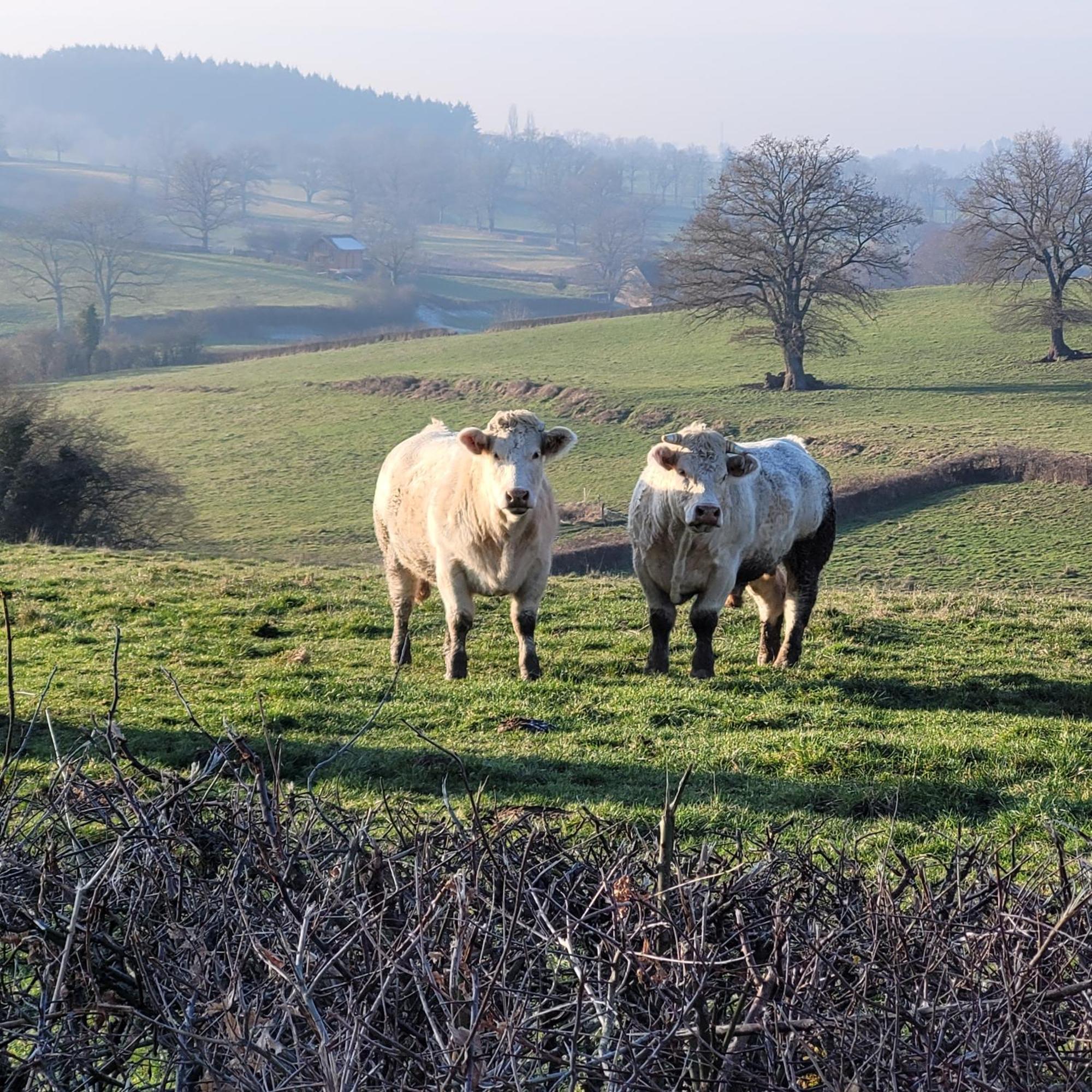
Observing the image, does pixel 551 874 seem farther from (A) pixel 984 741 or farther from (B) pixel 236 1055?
(A) pixel 984 741

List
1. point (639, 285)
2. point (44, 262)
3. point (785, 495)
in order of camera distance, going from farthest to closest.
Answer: point (639, 285) < point (44, 262) < point (785, 495)

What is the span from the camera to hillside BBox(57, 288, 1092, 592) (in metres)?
33.1

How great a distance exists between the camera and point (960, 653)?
41.1 feet

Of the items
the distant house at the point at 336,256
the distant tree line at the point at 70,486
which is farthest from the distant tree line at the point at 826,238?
the distant house at the point at 336,256

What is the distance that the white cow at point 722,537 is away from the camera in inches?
439

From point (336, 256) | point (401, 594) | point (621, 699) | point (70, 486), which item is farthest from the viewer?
point (336, 256)

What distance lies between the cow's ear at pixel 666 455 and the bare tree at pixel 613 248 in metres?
120

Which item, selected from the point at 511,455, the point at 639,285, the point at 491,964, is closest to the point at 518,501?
the point at 511,455

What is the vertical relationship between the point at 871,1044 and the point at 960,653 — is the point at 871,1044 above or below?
above

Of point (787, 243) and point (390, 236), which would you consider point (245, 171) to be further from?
point (787, 243)

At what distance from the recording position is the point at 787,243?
2154 inches

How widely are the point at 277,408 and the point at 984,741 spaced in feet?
157

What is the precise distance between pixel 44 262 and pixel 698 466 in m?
101

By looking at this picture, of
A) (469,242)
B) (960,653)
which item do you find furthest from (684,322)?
(469,242)
